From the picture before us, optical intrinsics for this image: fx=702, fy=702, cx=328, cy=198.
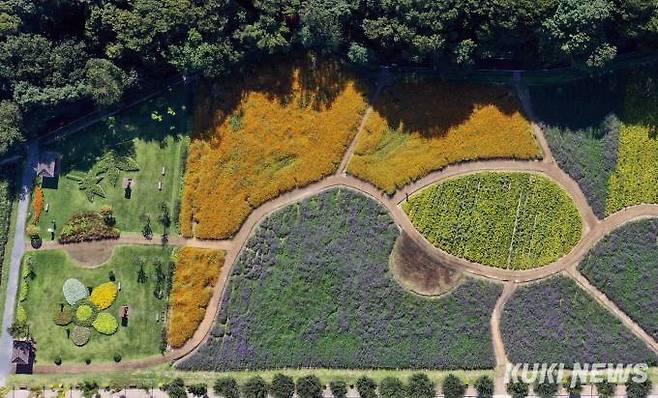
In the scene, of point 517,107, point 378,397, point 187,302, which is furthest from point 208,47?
point 378,397

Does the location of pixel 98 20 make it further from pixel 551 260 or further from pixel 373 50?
pixel 551 260

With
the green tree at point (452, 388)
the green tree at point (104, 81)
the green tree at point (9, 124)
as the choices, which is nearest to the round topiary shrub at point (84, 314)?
the green tree at point (9, 124)

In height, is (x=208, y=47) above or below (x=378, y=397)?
above

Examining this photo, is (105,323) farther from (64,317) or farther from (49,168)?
(49,168)

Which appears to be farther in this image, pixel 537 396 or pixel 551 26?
pixel 537 396

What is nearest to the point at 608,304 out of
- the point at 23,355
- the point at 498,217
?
the point at 498,217

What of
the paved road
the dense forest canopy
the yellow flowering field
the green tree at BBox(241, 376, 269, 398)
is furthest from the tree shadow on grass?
the paved road

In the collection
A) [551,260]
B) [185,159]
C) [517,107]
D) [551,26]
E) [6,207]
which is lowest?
[551,260]
